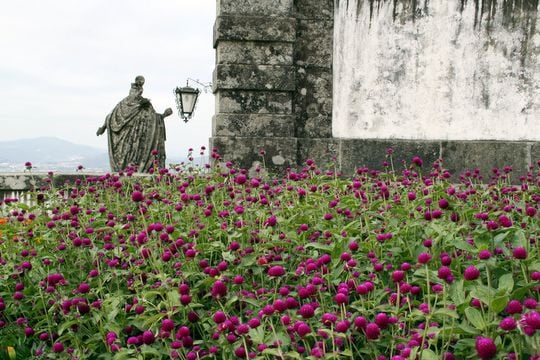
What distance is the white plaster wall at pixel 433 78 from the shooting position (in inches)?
271

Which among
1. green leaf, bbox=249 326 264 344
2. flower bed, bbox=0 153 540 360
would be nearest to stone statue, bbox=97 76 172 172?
flower bed, bbox=0 153 540 360

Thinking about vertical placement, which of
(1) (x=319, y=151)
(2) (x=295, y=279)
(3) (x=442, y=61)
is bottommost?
(2) (x=295, y=279)

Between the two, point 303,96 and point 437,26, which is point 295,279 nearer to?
point 303,96

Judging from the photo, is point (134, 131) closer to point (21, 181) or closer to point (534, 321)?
point (21, 181)

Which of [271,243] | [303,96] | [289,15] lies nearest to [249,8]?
[289,15]

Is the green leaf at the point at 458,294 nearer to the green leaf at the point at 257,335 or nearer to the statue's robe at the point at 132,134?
the green leaf at the point at 257,335

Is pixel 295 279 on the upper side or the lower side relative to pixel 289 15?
lower

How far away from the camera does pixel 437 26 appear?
690 centimetres

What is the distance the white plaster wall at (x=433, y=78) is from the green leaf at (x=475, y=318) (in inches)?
200

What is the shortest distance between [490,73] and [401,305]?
5203 mm

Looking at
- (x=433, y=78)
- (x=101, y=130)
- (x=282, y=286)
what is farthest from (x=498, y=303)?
(x=101, y=130)

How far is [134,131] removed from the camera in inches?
346

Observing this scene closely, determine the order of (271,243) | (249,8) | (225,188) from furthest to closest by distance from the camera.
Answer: (249,8)
(225,188)
(271,243)

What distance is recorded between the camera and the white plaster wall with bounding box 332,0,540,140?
688 cm
